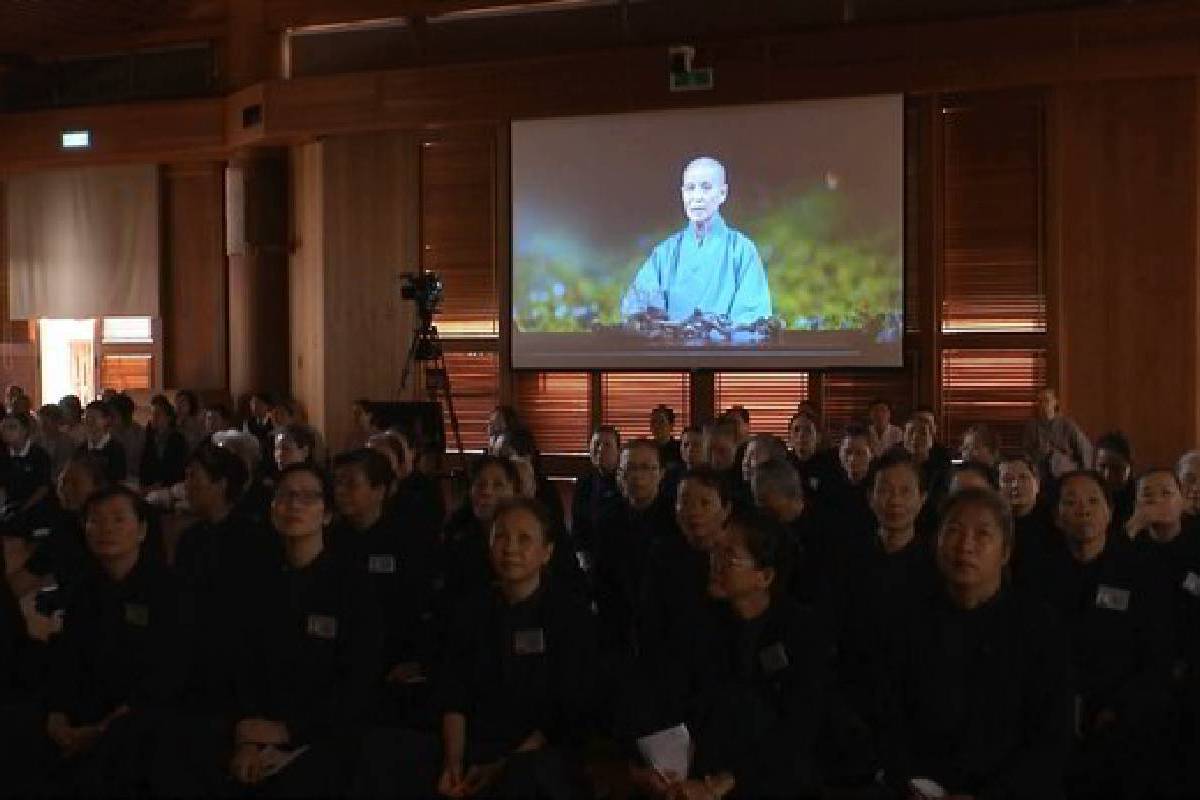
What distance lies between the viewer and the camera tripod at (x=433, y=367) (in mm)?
9148

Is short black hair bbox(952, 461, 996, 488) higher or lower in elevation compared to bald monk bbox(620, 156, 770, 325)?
lower

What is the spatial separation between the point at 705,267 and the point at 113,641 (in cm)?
649

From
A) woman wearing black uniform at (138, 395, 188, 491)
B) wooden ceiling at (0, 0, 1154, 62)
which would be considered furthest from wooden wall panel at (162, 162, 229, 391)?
woman wearing black uniform at (138, 395, 188, 491)

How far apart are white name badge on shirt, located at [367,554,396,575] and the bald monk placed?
5647 mm

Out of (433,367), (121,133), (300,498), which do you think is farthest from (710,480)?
(121,133)

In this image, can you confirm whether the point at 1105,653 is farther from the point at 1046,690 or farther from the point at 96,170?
the point at 96,170

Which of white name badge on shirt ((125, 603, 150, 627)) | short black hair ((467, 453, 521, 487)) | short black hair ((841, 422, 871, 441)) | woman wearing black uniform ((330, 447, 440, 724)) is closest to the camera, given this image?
white name badge on shirt ((125, 603, 150, 627))

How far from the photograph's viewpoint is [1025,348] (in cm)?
866

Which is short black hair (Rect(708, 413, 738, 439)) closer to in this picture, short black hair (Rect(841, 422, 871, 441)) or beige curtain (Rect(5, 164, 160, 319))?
short black hair (Rect(841, 422, 871, 441))

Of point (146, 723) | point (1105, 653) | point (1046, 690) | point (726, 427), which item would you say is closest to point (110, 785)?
point (146, 723)

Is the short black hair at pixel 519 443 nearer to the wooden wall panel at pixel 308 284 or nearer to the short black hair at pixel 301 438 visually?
the short black hair at pixel 301 438

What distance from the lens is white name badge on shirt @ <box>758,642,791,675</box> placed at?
9.34 feet

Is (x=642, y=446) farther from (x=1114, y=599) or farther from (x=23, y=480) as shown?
(x=23, y=480)

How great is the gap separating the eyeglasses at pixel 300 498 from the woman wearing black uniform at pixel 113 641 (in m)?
0.40
